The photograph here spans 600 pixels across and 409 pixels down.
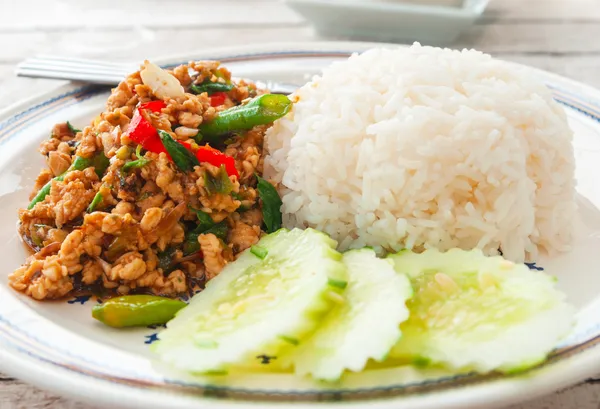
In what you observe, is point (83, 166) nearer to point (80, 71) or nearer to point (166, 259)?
point (166, 259)

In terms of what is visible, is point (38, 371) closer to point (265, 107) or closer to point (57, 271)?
point (57, 271)

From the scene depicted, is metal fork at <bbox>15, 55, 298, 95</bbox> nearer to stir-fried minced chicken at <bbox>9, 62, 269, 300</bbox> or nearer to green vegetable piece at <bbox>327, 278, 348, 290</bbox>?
stir-fried minced chicken at <bbox>9, 62, 269, 300</bbox>

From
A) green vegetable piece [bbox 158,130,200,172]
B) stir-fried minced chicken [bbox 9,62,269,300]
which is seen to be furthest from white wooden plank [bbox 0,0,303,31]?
green vegetable piece [bbox 158,130,200,172]

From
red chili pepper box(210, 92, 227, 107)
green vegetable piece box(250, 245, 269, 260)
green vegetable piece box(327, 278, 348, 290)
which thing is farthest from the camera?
red chili pepper box(210, 92, 227, 107)

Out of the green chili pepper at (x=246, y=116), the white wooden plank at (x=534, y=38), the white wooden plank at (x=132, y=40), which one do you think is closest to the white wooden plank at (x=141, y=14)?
the white wooden plank at (x=132, y=40)

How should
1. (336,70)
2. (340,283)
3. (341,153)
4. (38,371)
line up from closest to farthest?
(38,371)
(340,283)
(341,153)
(336,70)

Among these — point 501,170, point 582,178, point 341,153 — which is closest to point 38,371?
point 341,153

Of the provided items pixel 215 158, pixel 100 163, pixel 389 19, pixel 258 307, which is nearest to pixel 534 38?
pixel 389 19
